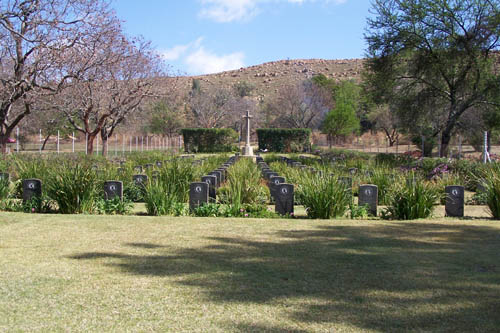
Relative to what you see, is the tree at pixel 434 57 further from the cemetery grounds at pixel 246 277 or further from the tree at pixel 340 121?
the tree at pixel 340 121

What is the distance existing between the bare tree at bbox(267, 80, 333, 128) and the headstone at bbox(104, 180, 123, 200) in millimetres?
55652

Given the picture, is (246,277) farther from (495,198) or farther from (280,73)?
(280,73)

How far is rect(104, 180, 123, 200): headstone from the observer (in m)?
10.5

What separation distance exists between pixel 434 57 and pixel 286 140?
88.8 feet

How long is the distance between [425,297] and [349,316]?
95 centimetres

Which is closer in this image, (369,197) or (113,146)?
(369,197)

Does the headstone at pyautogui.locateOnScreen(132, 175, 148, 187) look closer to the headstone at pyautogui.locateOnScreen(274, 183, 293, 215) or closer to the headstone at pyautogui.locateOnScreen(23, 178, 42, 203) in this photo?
the headstone at pyautogui.locateOnScreen(23, 178, 42, 203)

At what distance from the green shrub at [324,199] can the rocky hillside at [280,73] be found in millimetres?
88797

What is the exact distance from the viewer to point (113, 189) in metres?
10.6

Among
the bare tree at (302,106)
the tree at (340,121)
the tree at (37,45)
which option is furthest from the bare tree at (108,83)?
the bare tree at (302,106)

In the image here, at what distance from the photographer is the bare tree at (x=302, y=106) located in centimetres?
6562

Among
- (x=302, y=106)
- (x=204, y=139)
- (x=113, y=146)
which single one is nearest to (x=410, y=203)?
(x=204, y=139)

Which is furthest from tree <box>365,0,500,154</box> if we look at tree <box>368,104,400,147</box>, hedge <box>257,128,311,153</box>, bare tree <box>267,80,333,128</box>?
bare tree <box>267,80,333,128</box>

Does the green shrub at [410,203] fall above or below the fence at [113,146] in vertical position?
below
